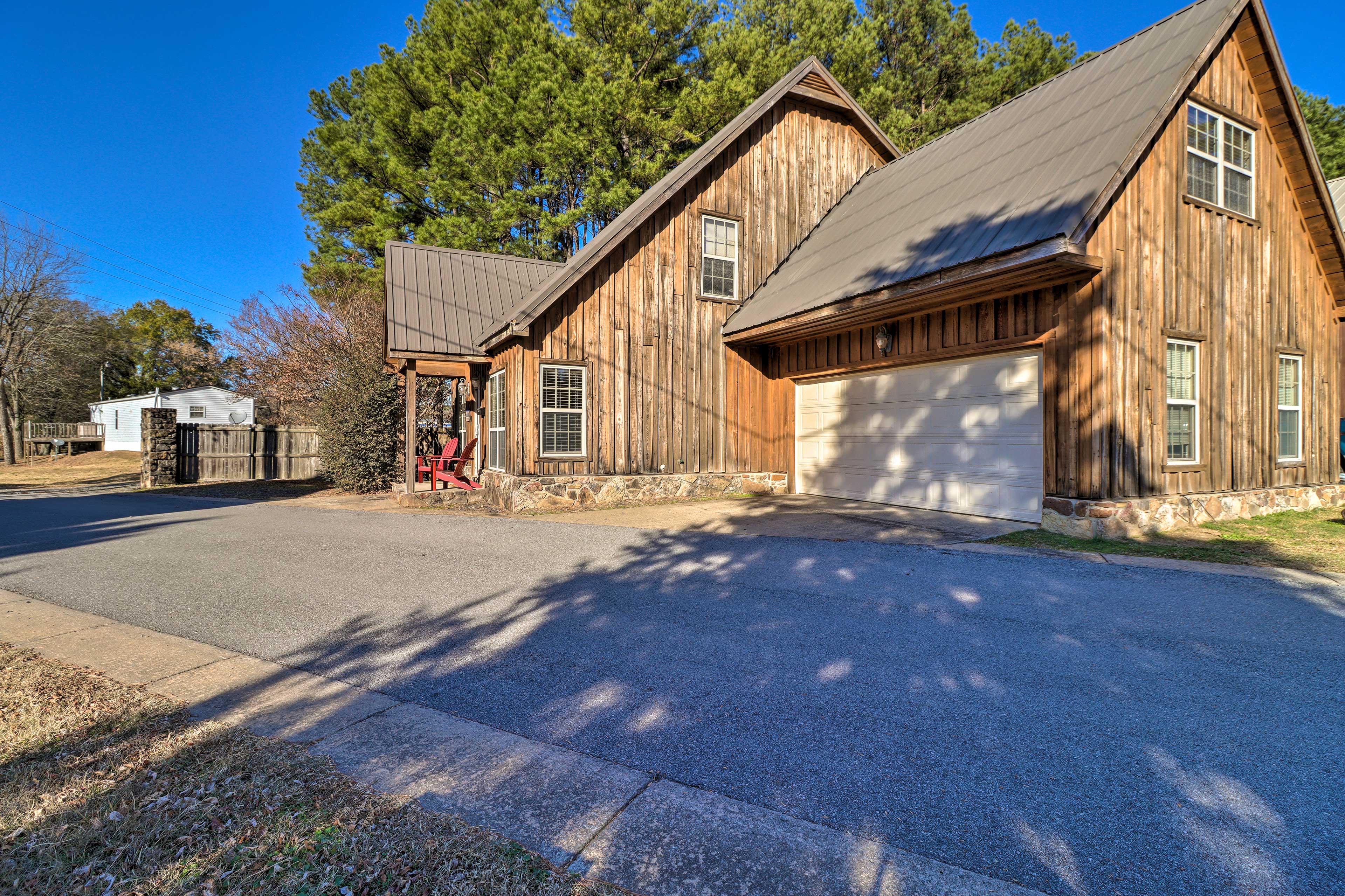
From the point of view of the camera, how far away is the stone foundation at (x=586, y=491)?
10.7m

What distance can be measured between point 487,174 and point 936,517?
704 inches

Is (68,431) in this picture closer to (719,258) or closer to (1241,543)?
(719,258)

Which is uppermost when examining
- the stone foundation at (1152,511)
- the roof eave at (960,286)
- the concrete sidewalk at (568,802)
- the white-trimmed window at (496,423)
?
the roof eave at (960,286)

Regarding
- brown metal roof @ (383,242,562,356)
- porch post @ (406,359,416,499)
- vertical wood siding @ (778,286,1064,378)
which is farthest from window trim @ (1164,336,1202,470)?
porch post @ (406,359,416,499)

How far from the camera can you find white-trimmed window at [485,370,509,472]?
12.0 meters

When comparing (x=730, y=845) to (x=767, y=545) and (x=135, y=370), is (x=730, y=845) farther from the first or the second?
(x=135, y=370)

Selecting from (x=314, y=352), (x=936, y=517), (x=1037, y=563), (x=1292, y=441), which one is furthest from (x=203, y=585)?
(x=314, y=352)

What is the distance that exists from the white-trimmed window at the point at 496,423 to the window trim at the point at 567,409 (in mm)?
814

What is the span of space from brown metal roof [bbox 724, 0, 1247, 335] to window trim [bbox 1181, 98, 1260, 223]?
0.99 m

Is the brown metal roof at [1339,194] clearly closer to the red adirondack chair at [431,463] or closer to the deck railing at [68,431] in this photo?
the red adirondack chair at [431,463]

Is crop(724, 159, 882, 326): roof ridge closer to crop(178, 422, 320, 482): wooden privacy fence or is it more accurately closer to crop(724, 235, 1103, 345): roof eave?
crop(724, 235, 1103, 345): roof eave

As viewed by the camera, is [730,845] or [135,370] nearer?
[730,845]

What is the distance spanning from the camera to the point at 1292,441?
9766 mm

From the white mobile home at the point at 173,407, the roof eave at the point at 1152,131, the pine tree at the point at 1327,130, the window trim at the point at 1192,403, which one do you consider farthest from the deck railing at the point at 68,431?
the pine tree at the point at 1327,130
